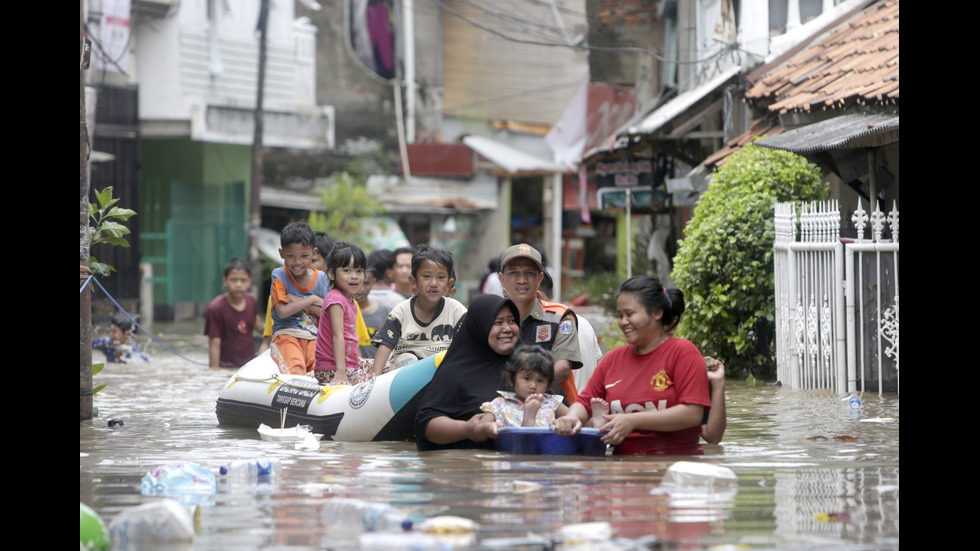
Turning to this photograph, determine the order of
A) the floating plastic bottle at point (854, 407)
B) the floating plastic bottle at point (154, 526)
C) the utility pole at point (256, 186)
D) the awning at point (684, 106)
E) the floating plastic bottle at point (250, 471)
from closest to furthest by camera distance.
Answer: the floating plastic bottle at point (154, 526) → the floating plastic bottle at point (250, 471) → the floating plastic bottle at point (854, 407) → the awning at point (684, 106) → the utility pole at point (256, 186)

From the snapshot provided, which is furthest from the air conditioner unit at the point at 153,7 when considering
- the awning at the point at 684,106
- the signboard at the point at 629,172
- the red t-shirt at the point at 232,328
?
the red t-shirt at the point at 232,328

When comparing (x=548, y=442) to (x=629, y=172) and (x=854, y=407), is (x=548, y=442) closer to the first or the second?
(x=854, y=407)

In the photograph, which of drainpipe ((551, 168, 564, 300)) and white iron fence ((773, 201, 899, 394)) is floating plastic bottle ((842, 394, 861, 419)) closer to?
white iron fence ((773, 201, 899, 394))

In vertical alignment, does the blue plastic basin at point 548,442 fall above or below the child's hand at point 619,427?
below

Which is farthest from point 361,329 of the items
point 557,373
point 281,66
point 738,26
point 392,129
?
point 392,129

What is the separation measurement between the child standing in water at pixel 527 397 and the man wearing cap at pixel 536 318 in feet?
0.73

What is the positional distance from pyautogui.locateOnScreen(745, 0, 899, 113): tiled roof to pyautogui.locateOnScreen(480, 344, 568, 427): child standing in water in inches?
235

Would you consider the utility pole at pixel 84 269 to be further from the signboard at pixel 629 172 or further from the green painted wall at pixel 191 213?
the green painted wall at pixel 191 213

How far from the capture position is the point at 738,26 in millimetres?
17438

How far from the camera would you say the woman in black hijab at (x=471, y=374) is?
24.1ft

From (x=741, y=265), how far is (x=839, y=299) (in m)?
1.66

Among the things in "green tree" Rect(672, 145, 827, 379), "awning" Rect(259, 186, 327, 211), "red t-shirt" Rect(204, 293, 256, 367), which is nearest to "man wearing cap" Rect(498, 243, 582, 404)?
"green tree" Rect(672, 145, 827, 379)

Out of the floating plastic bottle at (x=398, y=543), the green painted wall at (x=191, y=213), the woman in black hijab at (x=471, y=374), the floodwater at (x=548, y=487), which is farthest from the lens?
the green painted wall at (x=191, y=213)

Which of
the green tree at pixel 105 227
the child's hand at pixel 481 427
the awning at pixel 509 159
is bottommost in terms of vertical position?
the child's hand at pixel 481 427
